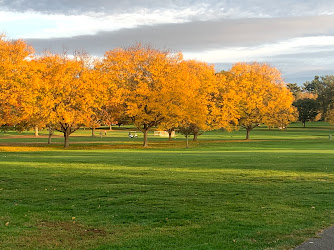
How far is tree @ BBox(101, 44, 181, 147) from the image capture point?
156 feet

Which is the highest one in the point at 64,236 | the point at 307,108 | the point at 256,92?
the point at 256,92

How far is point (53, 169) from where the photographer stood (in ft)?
67.8

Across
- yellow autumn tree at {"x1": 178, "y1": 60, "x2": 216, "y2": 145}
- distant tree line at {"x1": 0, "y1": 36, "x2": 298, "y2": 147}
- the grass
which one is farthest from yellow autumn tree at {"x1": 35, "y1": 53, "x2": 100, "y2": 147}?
the grass

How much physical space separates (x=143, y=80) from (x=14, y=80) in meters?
14.5

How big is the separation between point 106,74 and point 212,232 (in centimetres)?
4274

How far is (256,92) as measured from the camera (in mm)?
66812

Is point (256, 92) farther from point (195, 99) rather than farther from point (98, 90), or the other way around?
point (98, 90)

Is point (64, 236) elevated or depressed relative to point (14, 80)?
depressed

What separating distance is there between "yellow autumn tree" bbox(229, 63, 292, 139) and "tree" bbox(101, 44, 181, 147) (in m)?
17.5

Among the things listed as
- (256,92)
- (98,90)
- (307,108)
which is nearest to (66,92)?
(98,90)

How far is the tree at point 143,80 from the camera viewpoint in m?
47.7

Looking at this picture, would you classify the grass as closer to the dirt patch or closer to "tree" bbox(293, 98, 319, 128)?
the dirt patch

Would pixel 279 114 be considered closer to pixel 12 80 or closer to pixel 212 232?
pixel 12 80

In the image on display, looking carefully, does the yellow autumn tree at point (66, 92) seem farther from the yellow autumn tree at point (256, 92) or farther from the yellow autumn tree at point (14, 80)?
the yellow autumn tree at point (256, 92)
